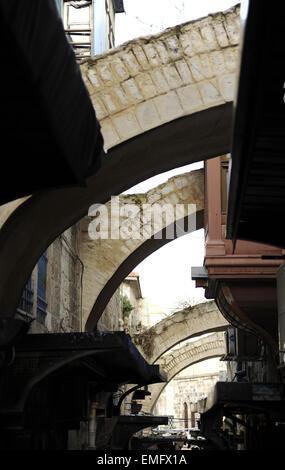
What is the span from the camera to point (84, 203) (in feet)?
28.8

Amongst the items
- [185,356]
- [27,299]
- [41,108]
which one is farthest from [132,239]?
[185,356]

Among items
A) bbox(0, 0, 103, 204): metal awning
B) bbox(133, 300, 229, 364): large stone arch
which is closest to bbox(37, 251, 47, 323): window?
bbox(0, 0, 103, 204): metal awning

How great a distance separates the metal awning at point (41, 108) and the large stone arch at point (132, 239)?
953 centimetres

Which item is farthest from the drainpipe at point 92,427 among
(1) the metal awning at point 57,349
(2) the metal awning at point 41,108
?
(2) the metal awning at point 41,108

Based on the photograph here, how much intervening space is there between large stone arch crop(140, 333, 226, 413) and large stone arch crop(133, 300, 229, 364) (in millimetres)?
4240

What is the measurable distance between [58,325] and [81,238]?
2.41 meters

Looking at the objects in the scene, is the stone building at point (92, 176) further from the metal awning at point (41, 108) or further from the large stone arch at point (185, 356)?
the large stone arch at point (185, 356)

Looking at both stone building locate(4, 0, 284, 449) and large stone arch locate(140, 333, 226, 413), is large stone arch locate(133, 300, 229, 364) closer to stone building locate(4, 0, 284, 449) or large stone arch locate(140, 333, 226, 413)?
large stone arch locate(140, 333, 226, 413)

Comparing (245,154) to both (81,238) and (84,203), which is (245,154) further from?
(81,238)

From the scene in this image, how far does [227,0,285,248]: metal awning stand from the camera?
2.77 metres

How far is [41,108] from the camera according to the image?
2.54 meters

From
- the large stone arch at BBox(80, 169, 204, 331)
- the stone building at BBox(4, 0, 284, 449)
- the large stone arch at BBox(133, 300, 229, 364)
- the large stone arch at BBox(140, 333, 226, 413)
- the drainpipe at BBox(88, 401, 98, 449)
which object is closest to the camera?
the stone building at BBox(4, 0, 284, 449)

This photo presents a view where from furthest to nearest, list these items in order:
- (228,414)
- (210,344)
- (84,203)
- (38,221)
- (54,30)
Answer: (210,344), (228,414), (84,203), (38,221), (54,30)
